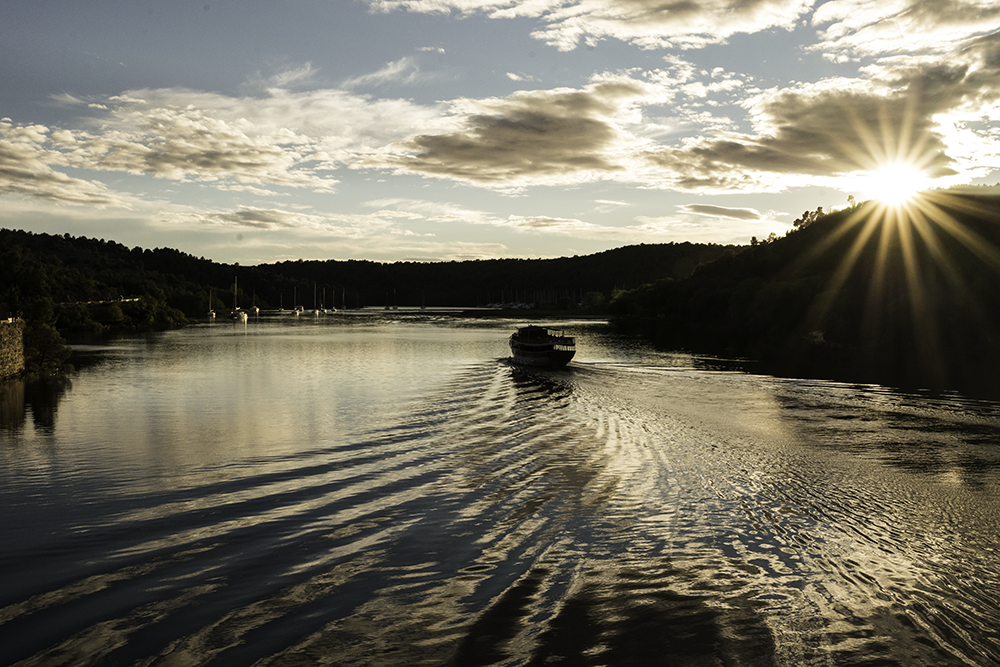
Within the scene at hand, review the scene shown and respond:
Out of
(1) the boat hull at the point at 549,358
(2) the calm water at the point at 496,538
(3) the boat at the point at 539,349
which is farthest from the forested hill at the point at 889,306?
(2) the calm water at the point at 496,538

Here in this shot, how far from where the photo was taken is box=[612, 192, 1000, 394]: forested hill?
2354 inches

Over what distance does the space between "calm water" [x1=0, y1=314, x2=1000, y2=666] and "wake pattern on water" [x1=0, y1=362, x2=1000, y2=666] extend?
0.21 feet

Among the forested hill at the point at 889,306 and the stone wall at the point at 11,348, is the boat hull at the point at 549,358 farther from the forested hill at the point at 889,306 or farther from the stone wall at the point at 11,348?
the stone wall at the point at 11,348

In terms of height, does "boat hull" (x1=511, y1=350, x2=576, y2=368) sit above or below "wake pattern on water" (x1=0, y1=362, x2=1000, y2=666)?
A: above

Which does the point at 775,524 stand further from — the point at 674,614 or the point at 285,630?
the point at 285,630

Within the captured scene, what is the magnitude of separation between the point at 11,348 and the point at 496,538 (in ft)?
159

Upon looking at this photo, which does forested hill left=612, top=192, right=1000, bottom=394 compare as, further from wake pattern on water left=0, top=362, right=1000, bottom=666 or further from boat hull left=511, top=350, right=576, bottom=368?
wake pattern on water left=0, top=362, right=1000, bottom=666

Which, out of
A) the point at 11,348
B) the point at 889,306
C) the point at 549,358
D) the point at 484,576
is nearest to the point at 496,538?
the point at 484,576

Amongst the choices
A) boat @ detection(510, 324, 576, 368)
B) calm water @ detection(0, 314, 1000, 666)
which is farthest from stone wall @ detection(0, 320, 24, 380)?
boat @ detection(510, 324, 576, 368)

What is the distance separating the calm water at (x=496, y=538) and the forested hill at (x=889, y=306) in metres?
28.3

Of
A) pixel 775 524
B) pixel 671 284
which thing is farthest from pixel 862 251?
pixel 775 524

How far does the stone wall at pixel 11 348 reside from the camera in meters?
45.8

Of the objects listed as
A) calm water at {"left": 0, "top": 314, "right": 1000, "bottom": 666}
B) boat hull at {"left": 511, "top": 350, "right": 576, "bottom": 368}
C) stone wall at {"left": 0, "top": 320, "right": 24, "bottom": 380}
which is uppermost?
stone wall at {"left": 0, "top": 320, "right": 24, "bottom": 380}

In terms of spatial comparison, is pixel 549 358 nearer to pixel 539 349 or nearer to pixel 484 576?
pixel 539 349
